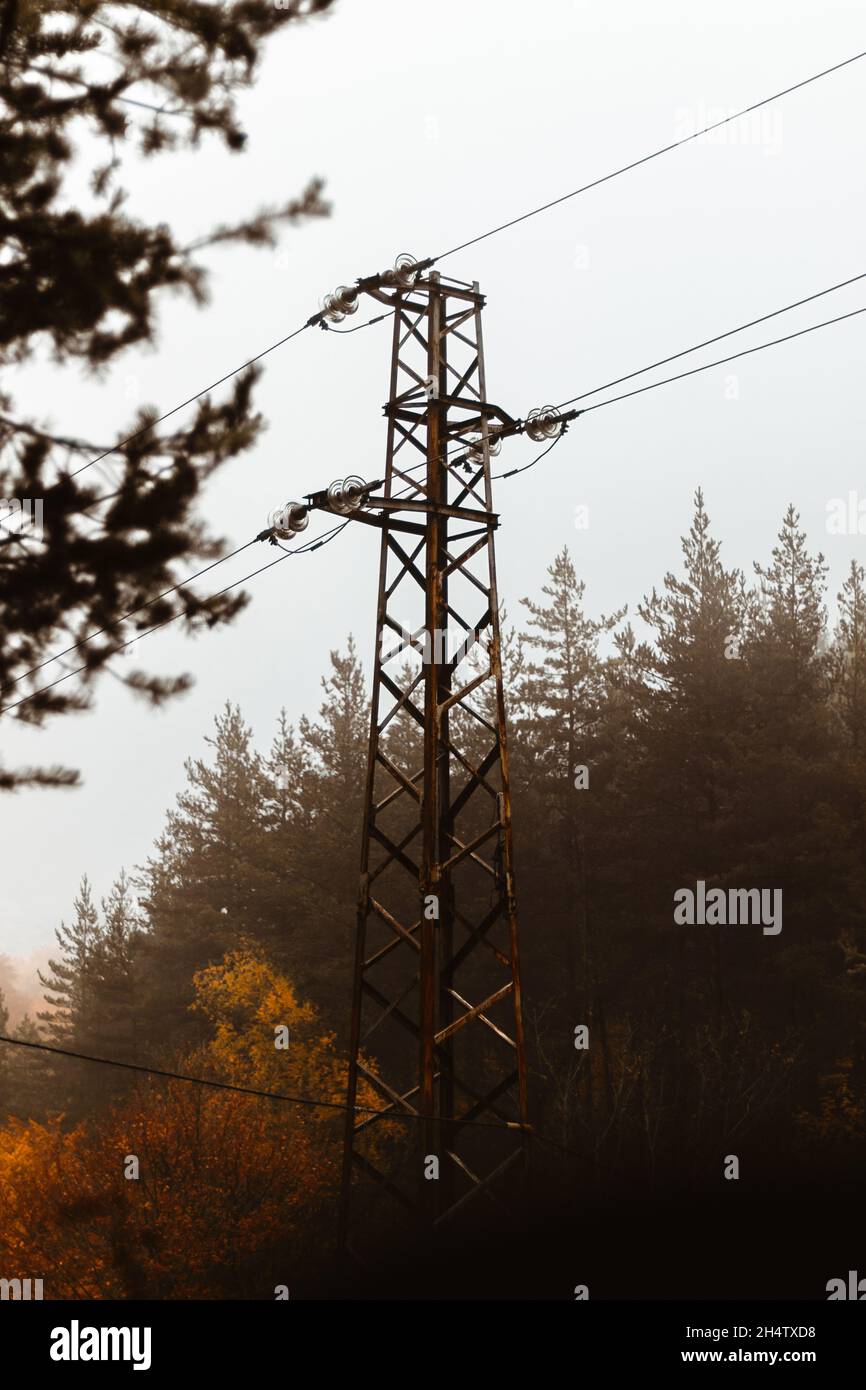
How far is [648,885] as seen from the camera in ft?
104

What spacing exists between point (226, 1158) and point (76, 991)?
2180 centimetres

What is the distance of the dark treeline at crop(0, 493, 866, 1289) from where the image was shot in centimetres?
2923

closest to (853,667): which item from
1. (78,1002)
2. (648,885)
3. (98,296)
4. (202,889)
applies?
(648,885)

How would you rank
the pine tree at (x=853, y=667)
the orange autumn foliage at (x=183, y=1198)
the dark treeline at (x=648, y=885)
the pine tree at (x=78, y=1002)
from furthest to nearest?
the pine tree at (x=78, y=1002) → the pine tree at (x=853, y=667) → the dark treeline at (x=648, y=885) → the orange autumn foliage at (x=183, y=1198)

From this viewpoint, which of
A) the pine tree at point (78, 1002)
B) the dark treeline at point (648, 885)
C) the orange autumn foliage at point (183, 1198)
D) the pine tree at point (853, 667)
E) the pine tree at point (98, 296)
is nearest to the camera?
the pine tree at point (98, 296)

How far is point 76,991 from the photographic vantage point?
45844mm

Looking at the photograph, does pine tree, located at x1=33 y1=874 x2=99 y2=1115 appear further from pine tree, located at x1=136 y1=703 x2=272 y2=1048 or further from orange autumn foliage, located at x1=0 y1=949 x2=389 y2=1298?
orange autumn foliage, located at x1=0 y1=949 x2=389 y2=1298

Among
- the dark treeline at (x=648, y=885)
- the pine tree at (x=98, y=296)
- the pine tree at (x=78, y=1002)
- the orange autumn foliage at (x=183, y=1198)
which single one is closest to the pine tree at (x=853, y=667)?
the dark treeline at (x=648, y=885)

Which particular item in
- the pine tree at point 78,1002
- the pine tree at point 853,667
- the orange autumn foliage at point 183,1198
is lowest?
the orange autumn foliage at point 183,1198

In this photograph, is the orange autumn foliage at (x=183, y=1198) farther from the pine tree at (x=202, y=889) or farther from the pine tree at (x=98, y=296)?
the pine tree at (x=98, y=296)

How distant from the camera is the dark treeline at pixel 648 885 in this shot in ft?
95.9

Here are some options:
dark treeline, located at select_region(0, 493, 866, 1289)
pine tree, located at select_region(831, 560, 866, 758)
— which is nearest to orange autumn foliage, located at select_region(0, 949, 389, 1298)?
dark treeline, located at select_region(0, 493, 866, 1289)

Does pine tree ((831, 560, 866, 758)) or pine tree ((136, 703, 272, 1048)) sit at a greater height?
pine tree ((831, 560, 866, 758))

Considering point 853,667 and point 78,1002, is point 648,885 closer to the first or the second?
point 853,667
